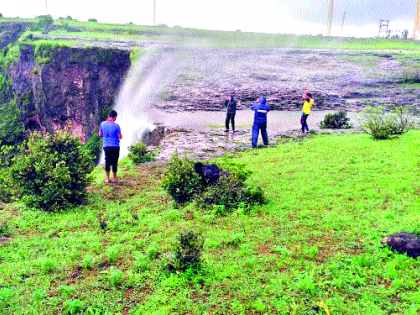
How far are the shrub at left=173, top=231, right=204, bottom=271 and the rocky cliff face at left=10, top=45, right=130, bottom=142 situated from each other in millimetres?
Result: 29649

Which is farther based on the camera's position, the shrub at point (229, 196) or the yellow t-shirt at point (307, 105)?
the yellow t-shirt at point (307, 105)

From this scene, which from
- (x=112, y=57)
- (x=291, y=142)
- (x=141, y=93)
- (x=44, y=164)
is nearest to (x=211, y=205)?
(x=44, y=164)

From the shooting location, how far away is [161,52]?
32.0 m

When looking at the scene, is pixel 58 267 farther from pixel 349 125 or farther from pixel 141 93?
pixel 141 93

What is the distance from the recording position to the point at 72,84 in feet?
116

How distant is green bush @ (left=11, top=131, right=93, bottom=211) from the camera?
840 centimetres

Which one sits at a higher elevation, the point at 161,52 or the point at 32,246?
the point at 161,52

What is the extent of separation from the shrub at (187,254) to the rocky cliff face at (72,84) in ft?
97.3

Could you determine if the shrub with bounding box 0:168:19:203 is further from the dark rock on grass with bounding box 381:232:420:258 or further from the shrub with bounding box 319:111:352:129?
the shrub with bounding box 319:111:352:129

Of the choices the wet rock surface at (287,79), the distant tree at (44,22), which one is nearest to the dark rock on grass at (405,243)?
the wet rock surface at (287,79)

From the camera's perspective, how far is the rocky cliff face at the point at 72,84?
33688mm

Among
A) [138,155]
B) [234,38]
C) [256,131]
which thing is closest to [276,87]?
[234,38]

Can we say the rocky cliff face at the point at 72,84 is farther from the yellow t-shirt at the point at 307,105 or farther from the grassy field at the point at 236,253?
the grassy field at the point at 236,253

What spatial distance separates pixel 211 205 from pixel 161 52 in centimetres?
2633
